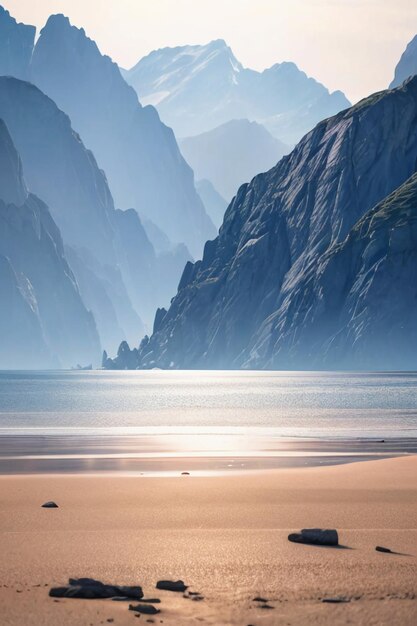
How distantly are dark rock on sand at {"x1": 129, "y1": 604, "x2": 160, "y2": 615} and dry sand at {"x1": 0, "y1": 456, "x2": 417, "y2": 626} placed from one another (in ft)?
0.39

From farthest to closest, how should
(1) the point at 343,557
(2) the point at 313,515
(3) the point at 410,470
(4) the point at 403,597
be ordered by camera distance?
(3) the point at 410,470
(2) the point at 313,515
(1) the point at 343,557
(4) the point at 403,597

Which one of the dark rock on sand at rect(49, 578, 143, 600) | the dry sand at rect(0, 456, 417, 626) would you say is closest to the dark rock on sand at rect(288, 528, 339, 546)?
the dry sand at rect(0, 456, 417, 626)

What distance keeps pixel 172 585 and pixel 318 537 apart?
3609mm

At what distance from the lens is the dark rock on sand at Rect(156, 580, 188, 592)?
1184cm

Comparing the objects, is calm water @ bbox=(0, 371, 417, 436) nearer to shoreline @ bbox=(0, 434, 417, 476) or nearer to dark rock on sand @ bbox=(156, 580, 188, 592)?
shoreline @ bbox=(0, 434, 417, 476)

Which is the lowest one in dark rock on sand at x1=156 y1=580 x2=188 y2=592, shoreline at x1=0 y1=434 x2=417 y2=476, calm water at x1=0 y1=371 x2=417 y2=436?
dark rock on sand at x1=156 y1=580 x2=188 y2=592

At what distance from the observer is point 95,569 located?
514 inches

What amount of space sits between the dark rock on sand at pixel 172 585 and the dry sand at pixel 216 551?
0.45 ft

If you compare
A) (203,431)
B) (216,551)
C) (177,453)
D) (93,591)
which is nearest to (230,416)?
(203,431)

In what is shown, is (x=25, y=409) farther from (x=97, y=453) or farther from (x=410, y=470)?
(x=410, y=470)

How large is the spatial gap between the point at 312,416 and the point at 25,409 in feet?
93.2

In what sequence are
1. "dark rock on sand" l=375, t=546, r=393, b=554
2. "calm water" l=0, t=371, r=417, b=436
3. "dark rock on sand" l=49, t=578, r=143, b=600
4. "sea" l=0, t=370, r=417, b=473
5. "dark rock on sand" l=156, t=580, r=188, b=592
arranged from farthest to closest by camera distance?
"calm water" l=0, t=371, r=417, b=436, "sea" l=0, t=370, r=417, b=473, "dark rock on sand" l=375, t=546, r=393, b=554, "dark rock on sand" l=156, t=580, r=188, b=592, "dark rock on sand" l=49, t=578, r=143, b=600

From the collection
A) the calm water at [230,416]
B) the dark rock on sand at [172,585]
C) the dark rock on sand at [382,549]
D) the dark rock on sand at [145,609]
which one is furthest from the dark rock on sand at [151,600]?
the calm water at [230,416]

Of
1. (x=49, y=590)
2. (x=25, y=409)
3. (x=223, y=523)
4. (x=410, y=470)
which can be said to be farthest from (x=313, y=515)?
(x=25, y=409)
